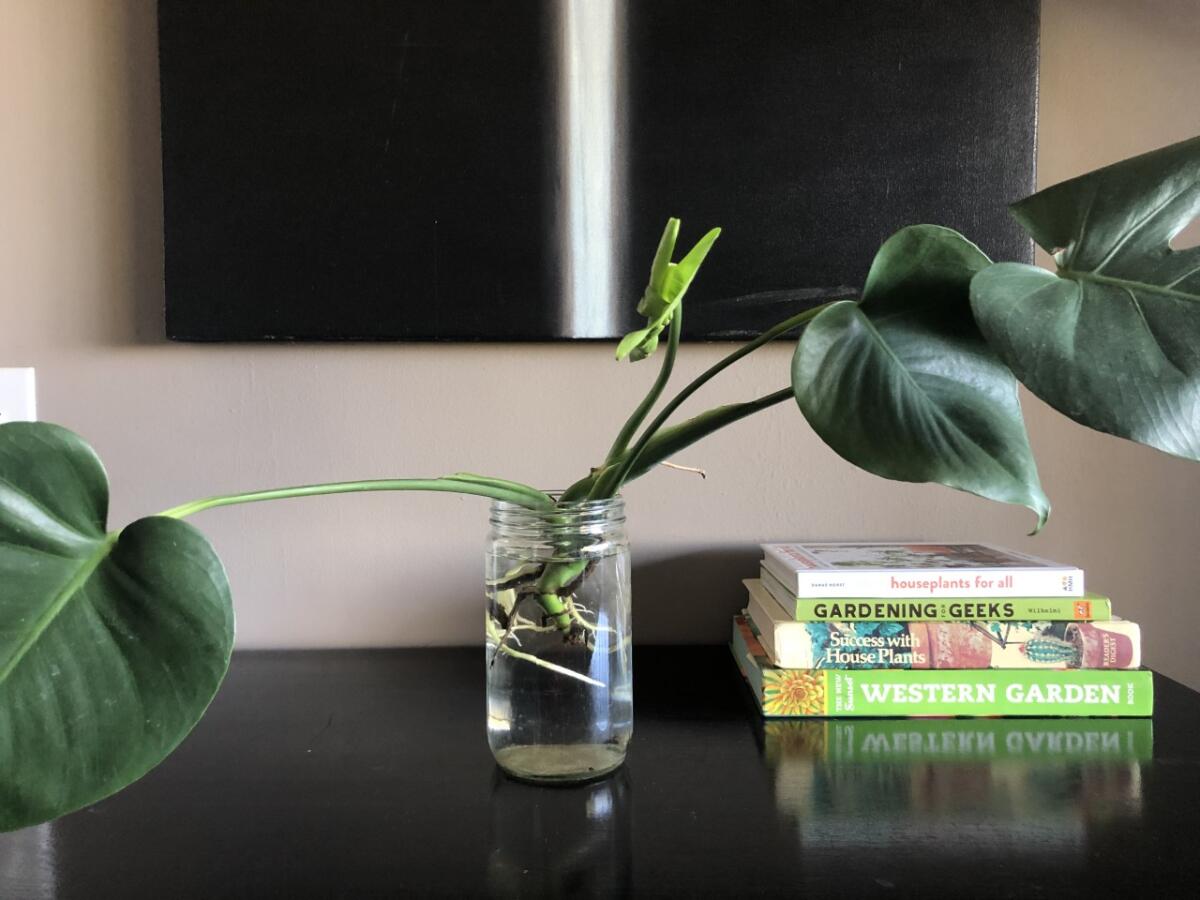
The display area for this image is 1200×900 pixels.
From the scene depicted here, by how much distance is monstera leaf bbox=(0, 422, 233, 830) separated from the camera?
1.32 ft

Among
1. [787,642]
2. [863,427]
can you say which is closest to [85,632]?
[863,427]

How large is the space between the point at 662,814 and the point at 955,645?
296 mm

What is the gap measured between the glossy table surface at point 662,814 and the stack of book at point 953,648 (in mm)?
20

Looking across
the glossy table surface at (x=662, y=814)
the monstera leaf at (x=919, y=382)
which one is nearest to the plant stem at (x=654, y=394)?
the monstera leaf at (x=919, y=382)

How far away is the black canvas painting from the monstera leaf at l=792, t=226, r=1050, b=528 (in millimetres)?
382

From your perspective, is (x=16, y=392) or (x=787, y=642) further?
(x=16, y=392)

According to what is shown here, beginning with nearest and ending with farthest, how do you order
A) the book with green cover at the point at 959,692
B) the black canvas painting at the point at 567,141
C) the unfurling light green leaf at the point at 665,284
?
the unfurling light green leaf at the point at 665,284 < the book with green cover at the point at 959,692 < the black canvas painting at the point at 567,141

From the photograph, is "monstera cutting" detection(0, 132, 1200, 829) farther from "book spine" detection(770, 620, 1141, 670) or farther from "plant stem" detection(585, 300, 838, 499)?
"book spine" detection(770, 620, 1141, 670)

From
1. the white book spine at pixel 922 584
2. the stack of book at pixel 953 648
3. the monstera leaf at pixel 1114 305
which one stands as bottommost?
the stack of book at pixel 953 648

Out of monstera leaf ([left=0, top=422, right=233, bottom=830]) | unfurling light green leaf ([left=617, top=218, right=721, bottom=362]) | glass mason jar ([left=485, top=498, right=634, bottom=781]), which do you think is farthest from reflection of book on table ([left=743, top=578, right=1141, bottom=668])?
monstera leaf ([left=0, top=422, right=233, bottom=830])

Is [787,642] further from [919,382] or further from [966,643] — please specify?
[919,382]

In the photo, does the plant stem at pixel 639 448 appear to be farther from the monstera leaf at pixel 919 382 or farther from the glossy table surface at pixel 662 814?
the glossy table surface at pixel 662 814

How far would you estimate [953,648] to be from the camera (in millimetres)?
719

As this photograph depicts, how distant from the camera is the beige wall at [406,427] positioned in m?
0.94
